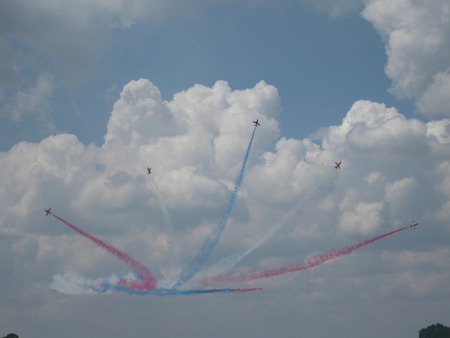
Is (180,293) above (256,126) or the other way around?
the other way around

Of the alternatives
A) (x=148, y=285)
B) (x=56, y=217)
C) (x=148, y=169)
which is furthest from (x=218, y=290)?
(x=56, y=217)

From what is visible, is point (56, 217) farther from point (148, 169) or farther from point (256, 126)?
point (256, 126)

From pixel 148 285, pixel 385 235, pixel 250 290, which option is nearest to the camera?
pixel 385 235

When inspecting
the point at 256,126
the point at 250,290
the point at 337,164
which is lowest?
the point at 250,290

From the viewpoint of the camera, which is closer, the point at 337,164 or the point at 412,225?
the point at 412,225

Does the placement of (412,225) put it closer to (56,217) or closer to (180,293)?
(180,293)

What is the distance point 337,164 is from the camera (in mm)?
199125

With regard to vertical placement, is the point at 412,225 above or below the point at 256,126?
below

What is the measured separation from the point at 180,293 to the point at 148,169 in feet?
164

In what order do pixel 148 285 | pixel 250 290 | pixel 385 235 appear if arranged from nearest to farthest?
pixel 385 235 → pixel 250 290 → pixel 148 285

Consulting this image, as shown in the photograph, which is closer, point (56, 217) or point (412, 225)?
point (412, 225)

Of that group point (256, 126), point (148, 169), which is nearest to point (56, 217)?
point (148, 169)

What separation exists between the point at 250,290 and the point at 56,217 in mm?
77988

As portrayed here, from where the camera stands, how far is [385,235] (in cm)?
16800
